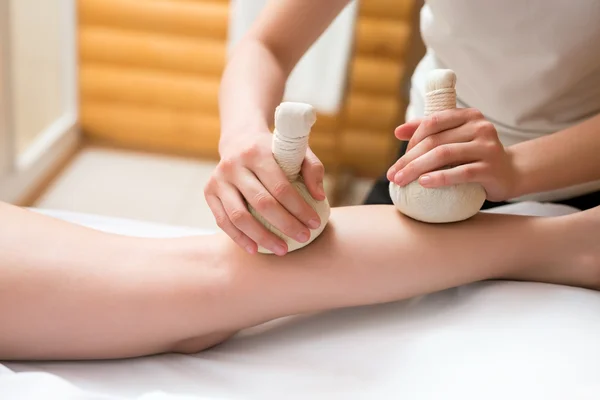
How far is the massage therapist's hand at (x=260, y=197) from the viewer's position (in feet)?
2.33

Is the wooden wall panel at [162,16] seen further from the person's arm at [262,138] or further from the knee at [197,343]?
the knee at [197,343]

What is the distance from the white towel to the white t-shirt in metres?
1.09

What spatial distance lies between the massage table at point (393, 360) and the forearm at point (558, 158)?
150 mm

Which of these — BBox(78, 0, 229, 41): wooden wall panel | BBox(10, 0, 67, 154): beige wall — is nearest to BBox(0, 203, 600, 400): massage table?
BBox(10, 0, 67, 154): beige wall

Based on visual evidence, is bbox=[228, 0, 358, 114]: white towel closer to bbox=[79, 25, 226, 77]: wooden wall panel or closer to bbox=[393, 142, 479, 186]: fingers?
bbox=[79, 25, 226, 77]: wooden wall panel

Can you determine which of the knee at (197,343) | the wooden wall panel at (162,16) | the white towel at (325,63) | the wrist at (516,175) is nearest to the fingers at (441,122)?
the wrist at (516,175)

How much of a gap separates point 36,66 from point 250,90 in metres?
1.73

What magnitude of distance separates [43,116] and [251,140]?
6.56 ft

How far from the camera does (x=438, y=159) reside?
757 millimetres

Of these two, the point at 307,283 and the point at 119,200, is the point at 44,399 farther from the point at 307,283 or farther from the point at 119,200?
the point at 119,200

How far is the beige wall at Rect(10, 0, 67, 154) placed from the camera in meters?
2.20

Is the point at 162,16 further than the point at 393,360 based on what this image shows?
Yes

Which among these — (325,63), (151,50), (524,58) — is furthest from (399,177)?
(151,50)

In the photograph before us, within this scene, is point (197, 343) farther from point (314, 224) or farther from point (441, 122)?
point (441, 122)
